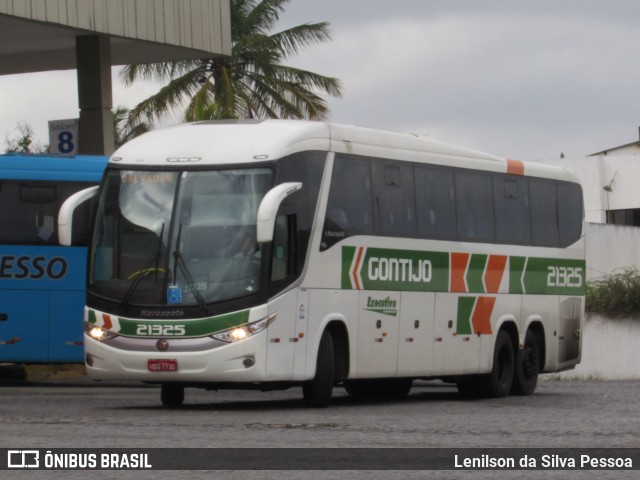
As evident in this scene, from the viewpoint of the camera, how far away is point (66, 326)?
24.0 meters

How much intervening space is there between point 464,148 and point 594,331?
22.0 metres

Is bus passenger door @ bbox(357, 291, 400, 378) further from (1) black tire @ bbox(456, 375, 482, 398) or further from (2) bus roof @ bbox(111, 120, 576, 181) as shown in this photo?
(1) black tire @ bbox(456, 375, 482, 398)

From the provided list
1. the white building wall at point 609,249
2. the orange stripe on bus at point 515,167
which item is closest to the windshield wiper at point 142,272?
the orange stripe on bus at point 515,167

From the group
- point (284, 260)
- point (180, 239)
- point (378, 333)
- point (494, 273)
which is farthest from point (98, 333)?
point (494, 273)

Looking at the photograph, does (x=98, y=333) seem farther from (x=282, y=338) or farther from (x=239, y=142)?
(x=239, y=142)

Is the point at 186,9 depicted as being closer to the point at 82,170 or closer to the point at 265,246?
the point at 82,170

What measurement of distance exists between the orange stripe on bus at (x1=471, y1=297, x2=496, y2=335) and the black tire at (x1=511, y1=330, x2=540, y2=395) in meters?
1.35

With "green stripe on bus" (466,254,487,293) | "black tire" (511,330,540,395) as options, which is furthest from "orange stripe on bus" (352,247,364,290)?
"black tire" (511,330,540,395)

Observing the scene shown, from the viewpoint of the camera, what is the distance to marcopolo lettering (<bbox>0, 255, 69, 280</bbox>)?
2361 centimetres

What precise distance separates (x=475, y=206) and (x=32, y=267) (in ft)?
23.1

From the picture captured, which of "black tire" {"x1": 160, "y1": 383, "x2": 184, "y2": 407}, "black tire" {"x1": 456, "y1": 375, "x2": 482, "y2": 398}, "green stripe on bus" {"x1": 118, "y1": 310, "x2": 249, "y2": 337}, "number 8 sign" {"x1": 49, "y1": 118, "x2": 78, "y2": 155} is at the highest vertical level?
"number 8 sign" {"x1": 49, "y1": 118, "x2": 78, "y2": 155}

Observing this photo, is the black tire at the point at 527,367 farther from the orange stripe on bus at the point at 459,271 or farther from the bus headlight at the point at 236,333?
the bus headlight at the point at 236,333

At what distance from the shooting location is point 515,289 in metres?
22.5

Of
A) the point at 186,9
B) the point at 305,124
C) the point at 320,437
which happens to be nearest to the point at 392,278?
the point at 305,124
